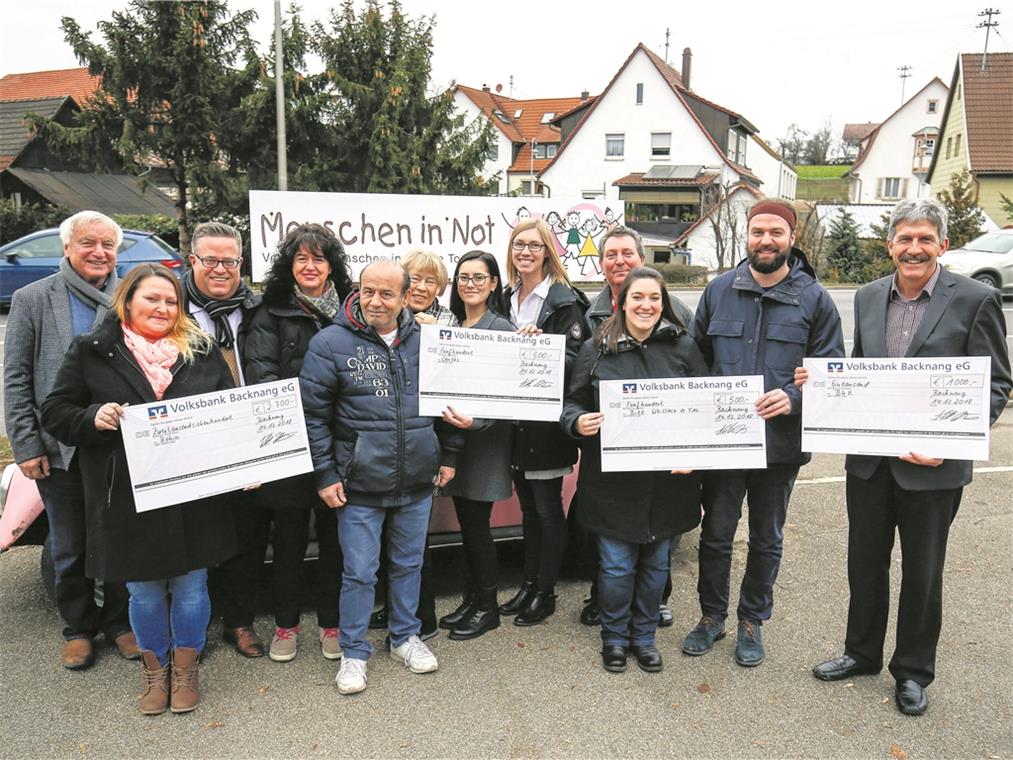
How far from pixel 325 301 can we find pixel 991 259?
19279mm

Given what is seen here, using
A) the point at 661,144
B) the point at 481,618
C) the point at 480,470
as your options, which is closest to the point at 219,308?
the point at 480,470

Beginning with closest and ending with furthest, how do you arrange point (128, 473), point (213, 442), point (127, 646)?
point (128, 473)
point (213, 442)
point (127, 646)

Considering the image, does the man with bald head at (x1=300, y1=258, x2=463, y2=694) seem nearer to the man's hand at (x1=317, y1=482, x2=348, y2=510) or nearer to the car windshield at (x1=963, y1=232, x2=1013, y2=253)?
the man's hand at (x1=317, y1=482, x2=348, y2=510)

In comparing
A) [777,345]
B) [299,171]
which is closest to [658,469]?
[777,345]

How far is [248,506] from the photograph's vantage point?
367 centimetres

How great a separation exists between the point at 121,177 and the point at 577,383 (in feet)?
118

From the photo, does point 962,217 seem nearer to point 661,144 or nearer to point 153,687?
point 661,144

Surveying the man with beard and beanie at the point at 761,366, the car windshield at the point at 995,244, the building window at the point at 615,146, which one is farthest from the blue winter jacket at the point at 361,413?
the building window at the point at 615,146

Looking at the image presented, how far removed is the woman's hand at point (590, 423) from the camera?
3486mm

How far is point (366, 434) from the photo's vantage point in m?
3.36

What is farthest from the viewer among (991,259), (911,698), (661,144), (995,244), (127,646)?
(661,144)

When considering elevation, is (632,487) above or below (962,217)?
below

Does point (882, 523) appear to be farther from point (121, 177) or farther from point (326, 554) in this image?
point (121, 177)

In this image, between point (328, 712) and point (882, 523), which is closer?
point (328, 712)
